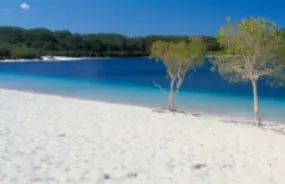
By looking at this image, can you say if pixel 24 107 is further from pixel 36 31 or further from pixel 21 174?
pixel 36 31

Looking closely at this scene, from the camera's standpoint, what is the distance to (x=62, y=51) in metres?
165

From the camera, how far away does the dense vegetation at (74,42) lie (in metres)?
160

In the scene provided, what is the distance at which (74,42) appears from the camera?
6585 inches

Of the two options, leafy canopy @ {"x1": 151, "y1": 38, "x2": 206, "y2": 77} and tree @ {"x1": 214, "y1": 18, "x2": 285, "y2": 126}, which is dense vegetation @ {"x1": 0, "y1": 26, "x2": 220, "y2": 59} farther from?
tree @ {"x1": 214, "y1": 18, "x2": 285, "y2": 126}

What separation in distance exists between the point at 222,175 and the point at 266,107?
17.9 metres

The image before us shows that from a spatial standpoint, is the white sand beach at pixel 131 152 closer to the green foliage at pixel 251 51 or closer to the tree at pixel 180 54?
the green foliage at pixel 251 51

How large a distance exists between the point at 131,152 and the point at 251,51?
8.17 m

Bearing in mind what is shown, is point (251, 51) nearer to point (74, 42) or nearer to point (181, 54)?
point (181, 54)

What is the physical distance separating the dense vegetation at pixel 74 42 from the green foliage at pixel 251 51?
458 ft

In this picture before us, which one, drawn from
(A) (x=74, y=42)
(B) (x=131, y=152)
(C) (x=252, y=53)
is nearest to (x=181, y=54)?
(C) (x=252, y=53)

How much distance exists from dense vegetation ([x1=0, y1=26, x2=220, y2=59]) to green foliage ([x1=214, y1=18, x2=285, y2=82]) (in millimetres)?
139463

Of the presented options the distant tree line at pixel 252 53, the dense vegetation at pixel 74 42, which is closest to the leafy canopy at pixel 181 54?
the distant tree line at pixel 252 53

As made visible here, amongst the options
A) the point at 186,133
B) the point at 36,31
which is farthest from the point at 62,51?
the point at 186,133

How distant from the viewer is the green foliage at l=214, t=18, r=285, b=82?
1399cm
